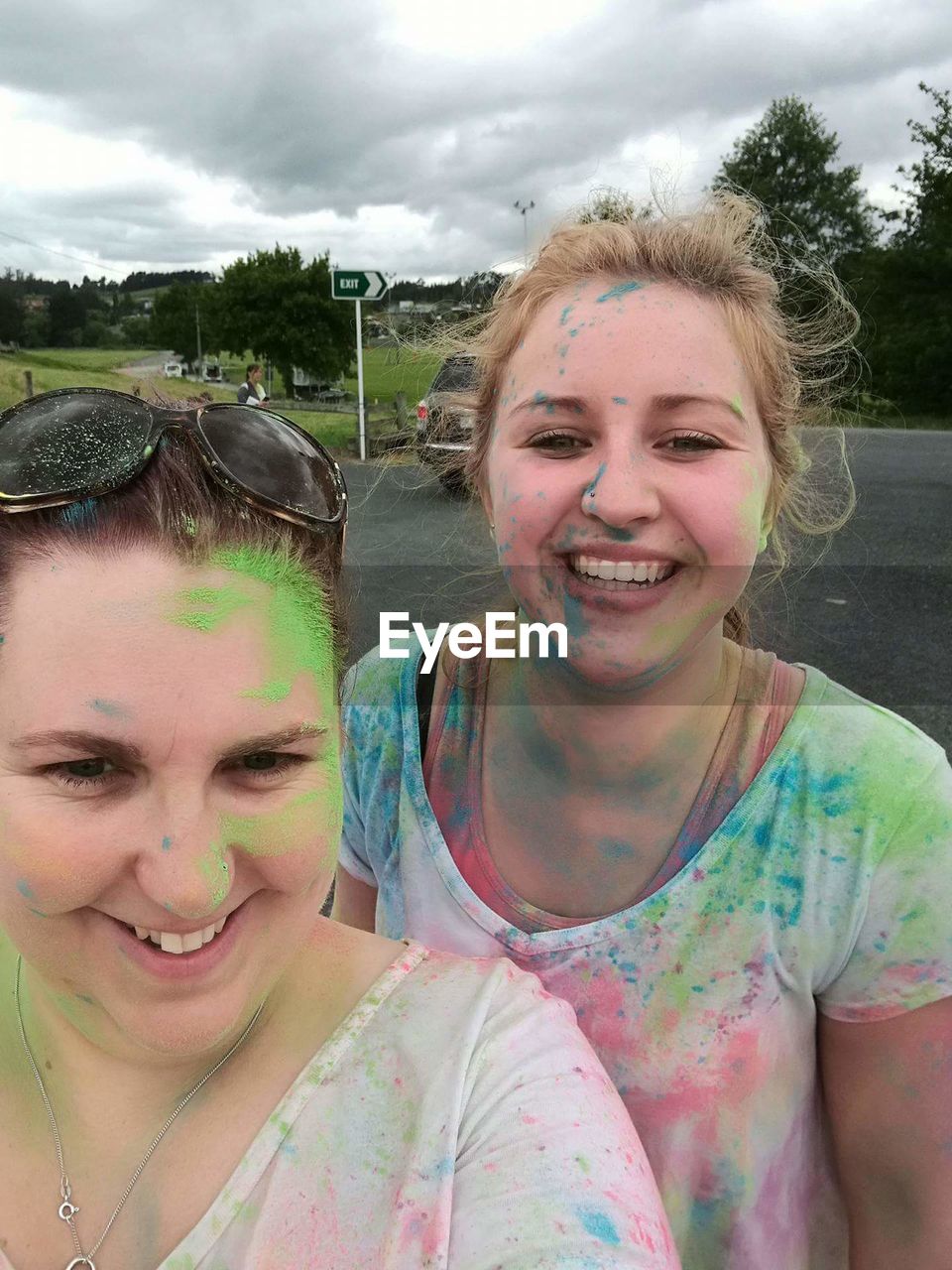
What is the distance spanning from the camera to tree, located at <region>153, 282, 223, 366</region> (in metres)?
36.8

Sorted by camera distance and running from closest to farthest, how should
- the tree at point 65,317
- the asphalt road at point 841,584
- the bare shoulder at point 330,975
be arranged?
the bare shoulder at point 330,975 → the asphalt road at point 841,584 → the tree at point 65,317

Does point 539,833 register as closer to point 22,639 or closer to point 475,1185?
point 475,1185

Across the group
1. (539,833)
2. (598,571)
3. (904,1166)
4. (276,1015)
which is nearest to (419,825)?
(539,833)

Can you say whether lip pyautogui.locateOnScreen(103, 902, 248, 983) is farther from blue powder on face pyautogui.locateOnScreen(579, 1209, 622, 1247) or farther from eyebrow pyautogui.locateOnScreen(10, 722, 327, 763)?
blue powder on face pyautogui.locateOnScreen(579, 1209, 622, 1247)

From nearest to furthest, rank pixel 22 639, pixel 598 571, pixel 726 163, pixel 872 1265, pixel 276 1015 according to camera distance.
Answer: pixel 22 639 → pixel 276 1015 → pixel 598 571 → pixel 872 1265 → pixel 726 163

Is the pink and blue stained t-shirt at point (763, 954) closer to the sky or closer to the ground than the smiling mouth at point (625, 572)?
closer to the ground

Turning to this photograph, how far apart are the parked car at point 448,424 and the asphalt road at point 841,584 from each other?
95 millimetres

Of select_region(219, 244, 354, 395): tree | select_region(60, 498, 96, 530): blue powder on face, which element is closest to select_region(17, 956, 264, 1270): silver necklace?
select_region(60, 498, 96, 530): blue powder on face

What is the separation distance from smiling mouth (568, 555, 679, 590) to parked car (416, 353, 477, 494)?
0.54 m

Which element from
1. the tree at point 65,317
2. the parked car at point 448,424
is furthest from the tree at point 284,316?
the parked car at point 448,424

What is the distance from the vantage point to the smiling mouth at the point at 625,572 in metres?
1.32

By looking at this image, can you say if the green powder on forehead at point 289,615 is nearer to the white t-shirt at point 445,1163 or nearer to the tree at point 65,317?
the white t-shirt at point 445,1163

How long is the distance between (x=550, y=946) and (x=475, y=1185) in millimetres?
418

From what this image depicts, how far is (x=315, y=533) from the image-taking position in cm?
120
